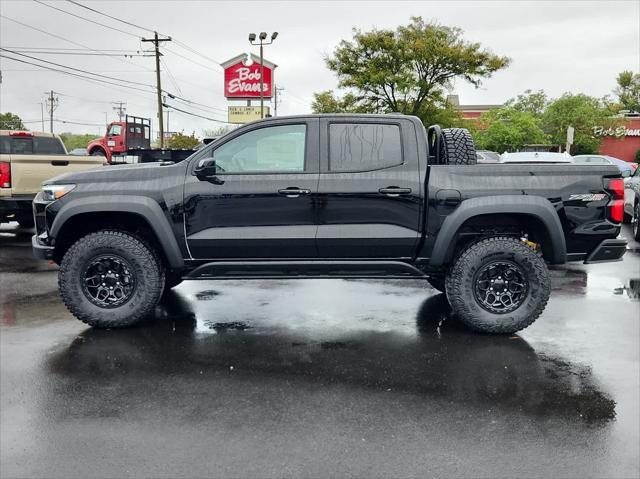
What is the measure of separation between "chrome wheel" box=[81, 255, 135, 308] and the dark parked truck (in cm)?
1

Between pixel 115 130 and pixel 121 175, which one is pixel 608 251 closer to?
pixel 121 175

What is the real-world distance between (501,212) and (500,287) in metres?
0.72

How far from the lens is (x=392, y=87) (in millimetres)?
34594

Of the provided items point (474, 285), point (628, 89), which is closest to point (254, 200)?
point (474, 285)

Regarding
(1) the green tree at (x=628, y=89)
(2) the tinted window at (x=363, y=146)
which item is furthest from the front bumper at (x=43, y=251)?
(1) the green tree at (x=628, y=89)

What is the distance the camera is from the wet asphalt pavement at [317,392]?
3.26m

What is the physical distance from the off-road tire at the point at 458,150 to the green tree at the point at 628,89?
77.4 meters

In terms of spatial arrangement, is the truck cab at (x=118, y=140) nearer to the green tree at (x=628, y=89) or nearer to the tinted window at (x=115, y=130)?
the tinted window at (x=115, y=130)

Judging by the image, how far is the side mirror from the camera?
5.41 meters

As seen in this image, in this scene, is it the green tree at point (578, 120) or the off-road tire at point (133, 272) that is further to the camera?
the green tree at point (578, 120)

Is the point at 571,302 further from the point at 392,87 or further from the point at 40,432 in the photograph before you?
the point at 392,87

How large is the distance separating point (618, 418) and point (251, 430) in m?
2.30

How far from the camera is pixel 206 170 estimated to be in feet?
17.8

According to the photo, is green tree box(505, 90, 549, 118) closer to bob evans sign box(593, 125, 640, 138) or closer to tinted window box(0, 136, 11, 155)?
bob evans sign box(593, 125, 640, 138)
